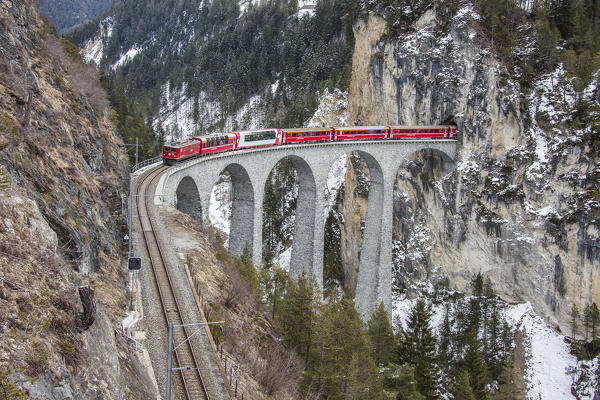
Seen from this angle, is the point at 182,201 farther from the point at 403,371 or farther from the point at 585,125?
the point at 585,125

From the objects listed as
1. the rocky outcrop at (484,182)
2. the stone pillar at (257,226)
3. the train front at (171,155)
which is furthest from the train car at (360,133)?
the train front at (171,155)

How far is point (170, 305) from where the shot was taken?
19.8 metres

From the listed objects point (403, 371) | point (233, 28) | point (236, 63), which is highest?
point (233, 28)

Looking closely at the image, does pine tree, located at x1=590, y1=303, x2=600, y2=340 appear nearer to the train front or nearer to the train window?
the train window

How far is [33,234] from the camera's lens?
39.4ft

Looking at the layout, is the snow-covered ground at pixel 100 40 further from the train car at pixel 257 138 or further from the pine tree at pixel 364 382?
the pine tree at pixel 364 382

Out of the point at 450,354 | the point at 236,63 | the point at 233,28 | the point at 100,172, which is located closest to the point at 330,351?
the point at 100,172

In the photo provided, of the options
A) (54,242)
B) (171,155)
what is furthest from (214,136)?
(54,242)

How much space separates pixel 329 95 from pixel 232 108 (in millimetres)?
36102

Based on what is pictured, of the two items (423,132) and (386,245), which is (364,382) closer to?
(386,245)

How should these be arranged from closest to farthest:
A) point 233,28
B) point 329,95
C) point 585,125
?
point 585,125 < point 329,95 < point 233,28

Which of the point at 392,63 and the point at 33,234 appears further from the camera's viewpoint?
the point at 392,63

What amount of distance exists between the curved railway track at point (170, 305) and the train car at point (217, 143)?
530cm

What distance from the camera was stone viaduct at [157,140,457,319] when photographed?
3603cm
